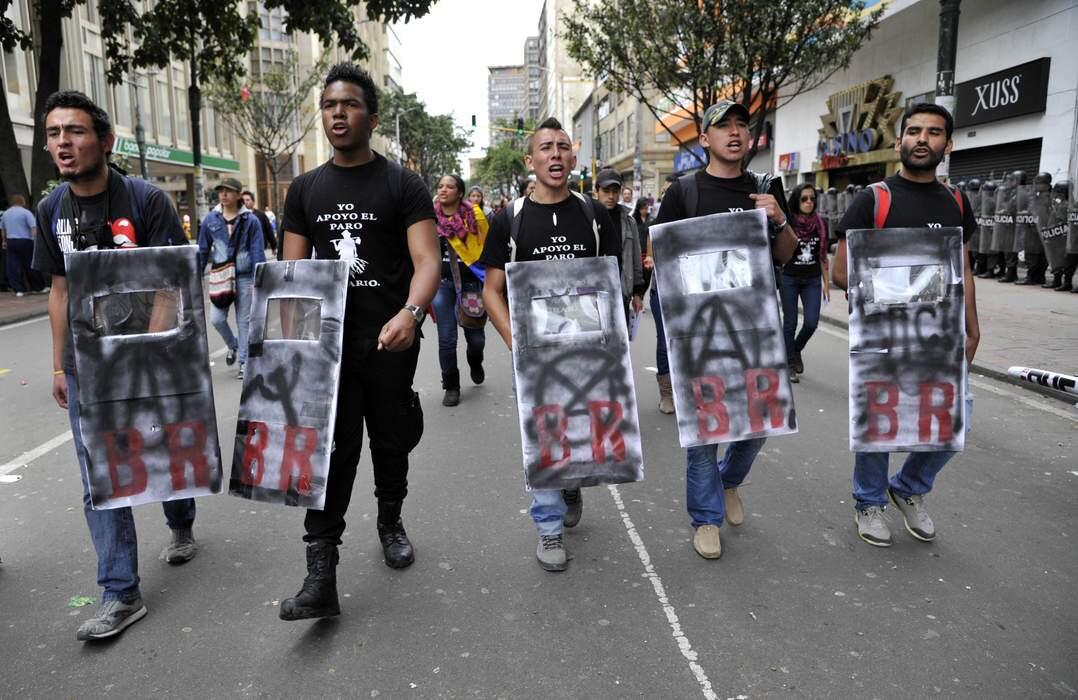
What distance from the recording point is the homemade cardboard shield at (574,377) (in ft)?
11.5

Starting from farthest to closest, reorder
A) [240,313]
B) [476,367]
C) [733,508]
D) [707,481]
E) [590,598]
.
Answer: [240,313], [476,367], [733,508], [707,481], [590,598]

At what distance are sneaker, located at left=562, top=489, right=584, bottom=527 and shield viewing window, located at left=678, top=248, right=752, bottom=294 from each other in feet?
4.29

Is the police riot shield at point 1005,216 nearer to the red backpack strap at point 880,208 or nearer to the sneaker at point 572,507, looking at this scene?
the red backpack strap at point 880,208

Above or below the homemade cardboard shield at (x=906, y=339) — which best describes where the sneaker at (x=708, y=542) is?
below

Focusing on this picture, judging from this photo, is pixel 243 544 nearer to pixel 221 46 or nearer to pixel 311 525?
pixel 311 525

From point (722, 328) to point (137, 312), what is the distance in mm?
2362

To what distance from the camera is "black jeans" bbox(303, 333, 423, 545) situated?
328cm

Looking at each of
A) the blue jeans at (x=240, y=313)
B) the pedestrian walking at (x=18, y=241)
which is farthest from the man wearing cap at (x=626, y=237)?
the pedestrian walking at (x=18, y=241)

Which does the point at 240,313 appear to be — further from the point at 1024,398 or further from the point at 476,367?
the point at 1024,398

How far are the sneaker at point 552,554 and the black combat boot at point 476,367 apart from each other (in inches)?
150

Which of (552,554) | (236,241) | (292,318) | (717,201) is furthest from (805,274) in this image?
(292,318)

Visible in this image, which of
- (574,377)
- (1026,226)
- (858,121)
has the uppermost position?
(858,121)

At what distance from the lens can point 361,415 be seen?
3.41 metres

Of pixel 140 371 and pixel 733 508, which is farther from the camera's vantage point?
pixel 733 508
